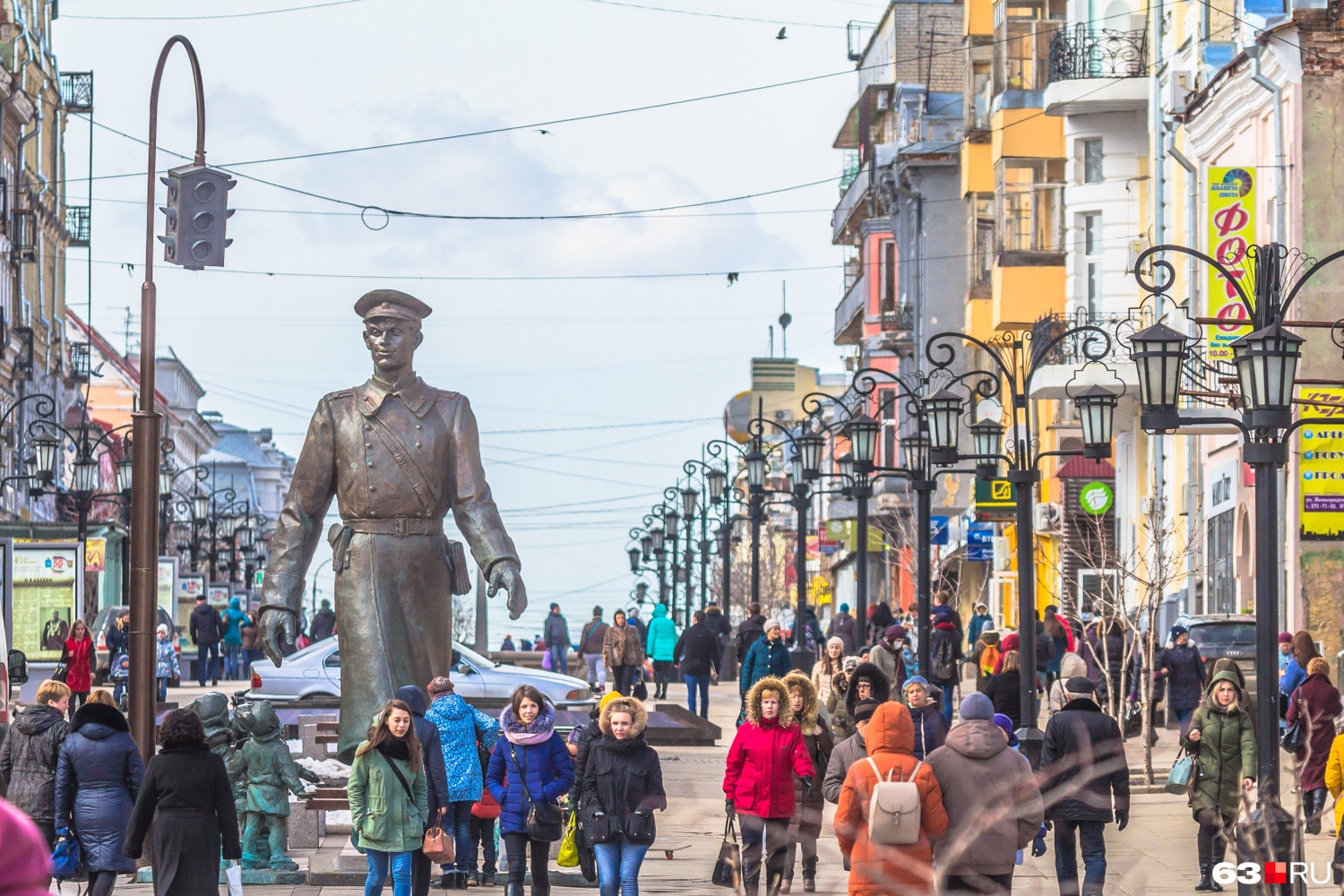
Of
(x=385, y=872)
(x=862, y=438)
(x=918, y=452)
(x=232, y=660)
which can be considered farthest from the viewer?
(x=232, y=660)

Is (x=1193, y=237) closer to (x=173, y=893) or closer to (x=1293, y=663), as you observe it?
(x=1293, y=663)

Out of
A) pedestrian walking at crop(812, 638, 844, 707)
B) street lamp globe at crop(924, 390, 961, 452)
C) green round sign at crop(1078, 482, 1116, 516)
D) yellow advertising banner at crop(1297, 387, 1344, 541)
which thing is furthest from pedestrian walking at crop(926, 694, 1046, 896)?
green round sign at crop(1078, 482, 1116, 516)

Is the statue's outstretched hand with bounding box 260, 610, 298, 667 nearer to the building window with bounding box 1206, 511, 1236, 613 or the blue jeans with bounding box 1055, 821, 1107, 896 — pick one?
the blue jeans with bounding box 1055, 821, 1107, 896

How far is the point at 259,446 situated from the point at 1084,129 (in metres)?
137

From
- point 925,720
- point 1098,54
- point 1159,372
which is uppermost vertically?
point 1098,54

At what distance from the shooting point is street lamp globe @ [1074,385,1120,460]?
741 inches

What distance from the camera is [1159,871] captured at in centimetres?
1437

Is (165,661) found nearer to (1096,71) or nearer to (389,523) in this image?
(1096,71)

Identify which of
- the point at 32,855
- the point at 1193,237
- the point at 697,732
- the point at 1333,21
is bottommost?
the point at 697,732

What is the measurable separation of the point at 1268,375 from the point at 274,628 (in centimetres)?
574

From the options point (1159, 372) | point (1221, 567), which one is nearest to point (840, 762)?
point (1159, 372)

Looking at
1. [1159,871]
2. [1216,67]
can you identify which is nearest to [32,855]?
[1159,871]

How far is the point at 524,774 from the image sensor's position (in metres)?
11.6

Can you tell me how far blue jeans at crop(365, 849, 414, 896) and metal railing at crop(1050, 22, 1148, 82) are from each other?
28911 millimetres
